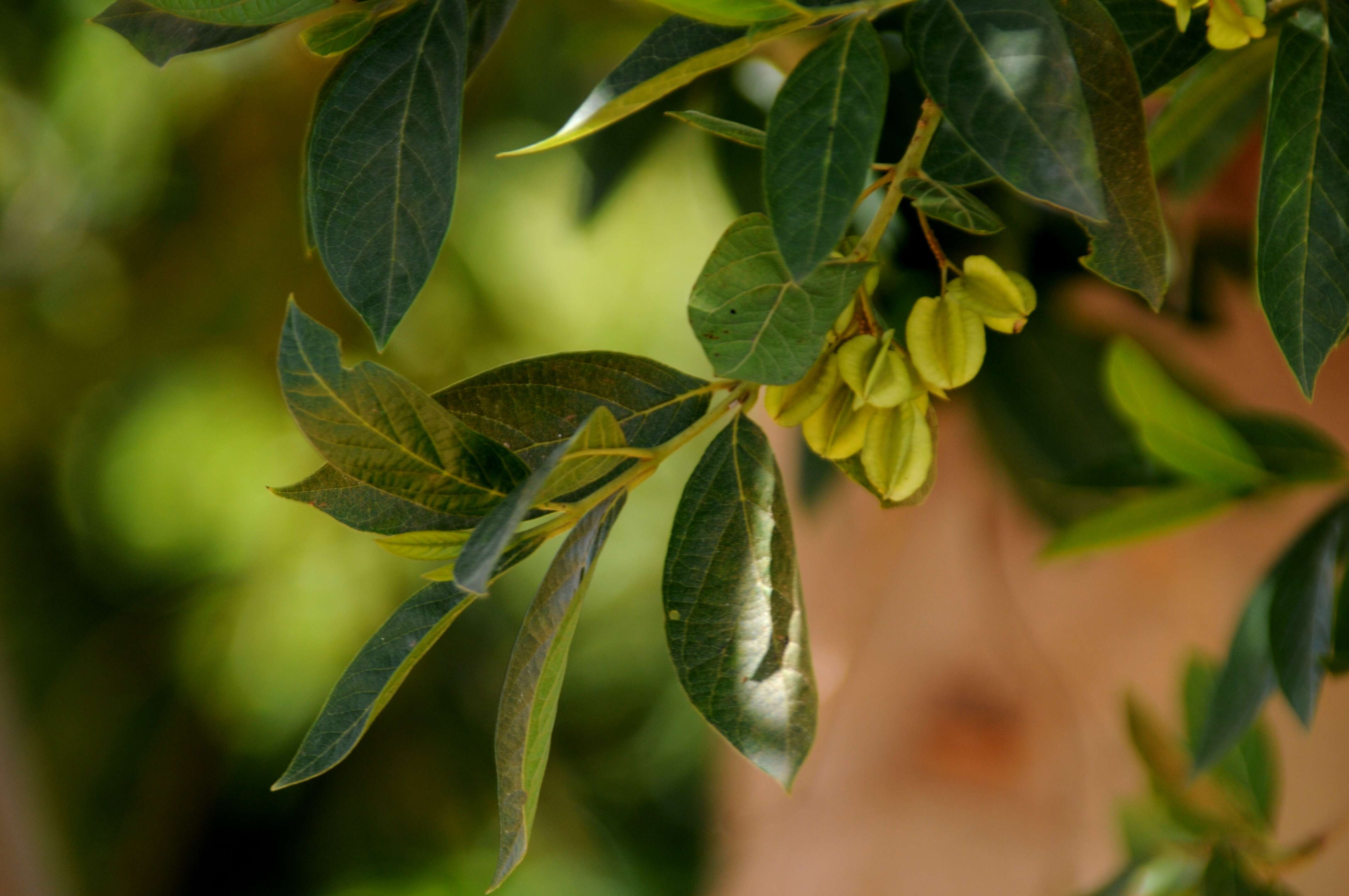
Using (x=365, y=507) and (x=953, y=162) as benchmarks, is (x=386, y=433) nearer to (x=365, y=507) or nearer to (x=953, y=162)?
(x=365, y=507)

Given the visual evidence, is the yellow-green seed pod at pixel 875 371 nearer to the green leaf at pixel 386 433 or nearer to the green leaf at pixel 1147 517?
the green leaf at pixel 386 433

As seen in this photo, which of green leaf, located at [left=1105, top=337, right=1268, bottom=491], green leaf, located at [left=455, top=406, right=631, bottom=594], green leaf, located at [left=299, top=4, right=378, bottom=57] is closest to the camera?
green leaf, located at [left=455, top=406, right=631, bottom=594]

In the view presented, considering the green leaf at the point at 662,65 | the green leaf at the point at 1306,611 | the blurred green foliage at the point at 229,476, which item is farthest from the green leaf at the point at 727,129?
the blurred green foliage at the point at 229,476

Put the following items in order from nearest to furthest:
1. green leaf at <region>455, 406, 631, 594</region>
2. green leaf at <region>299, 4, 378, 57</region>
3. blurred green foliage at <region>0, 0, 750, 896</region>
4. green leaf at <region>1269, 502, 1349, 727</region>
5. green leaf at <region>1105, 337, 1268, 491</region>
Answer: green leaf at <region>455, 406, 631, 594</region> < green leaf at <region>299, 4, 378, 57</region> < green leaf at <region>1269, 502, 1349, 727</region> < green leaf at <region>1105, 337, 1268, 491</region> < blurred green foliage at <region>0, 0, 750, 896</region>

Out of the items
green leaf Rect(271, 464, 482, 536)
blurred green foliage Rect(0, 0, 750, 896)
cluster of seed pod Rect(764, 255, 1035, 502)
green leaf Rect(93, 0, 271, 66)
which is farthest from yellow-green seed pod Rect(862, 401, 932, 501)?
blurred green foliage Rect(0, 0, 750, 896)

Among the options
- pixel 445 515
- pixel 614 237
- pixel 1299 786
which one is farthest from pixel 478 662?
pixel 445 515

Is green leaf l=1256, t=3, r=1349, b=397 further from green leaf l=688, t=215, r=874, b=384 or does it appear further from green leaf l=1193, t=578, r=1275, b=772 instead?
green leaf l=1193, t=578, r=1275, b=772

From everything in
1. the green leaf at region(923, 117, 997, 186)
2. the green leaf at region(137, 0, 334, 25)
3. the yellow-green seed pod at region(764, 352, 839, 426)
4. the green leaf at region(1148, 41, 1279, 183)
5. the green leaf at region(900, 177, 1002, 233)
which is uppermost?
the green leaf at region(137, 0, 334, 25)

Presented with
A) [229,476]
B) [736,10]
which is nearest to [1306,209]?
[736,10]
